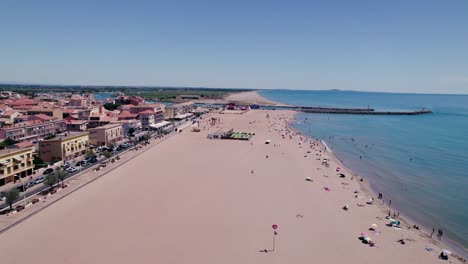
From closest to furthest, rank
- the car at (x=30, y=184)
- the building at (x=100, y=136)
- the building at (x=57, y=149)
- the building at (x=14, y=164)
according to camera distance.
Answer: the car at (x=30, y=184), the building at (x=14, y=164), the building at (x=57, y=149), the building at (x=100, y=136)

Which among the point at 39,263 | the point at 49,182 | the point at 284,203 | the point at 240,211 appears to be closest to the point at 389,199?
the point at 284,203

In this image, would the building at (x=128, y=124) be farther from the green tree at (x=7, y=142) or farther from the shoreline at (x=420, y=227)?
the shoreline at (x=420, y=227)

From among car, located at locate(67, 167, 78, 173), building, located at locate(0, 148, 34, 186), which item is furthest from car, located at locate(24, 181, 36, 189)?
car, located at locate(67, 167, 78, 173)

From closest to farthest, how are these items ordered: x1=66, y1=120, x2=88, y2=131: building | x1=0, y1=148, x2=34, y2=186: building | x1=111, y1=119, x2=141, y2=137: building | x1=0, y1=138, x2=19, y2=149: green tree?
x1=0, y1=148, x2=34, y2=186: building → x1=0, y1=138, x2=19, y2=149: green tree → x1=66, y1=120, x2=88, y2=131: building → x1=111, y1=119, x2=141, y2=137: building

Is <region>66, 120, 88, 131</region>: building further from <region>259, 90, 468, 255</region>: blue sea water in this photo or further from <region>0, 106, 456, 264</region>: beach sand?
<region>259, 90, 468, 255</region>: blue sea water

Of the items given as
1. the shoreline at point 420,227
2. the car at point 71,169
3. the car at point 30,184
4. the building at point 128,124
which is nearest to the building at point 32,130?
the building at point 128,124

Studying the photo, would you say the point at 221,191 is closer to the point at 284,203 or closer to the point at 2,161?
the point at 284,203
